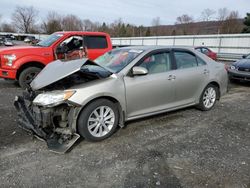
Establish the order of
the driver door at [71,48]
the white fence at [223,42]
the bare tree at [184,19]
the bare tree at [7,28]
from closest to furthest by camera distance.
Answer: the driver door at [71,48]
the white fence at [223,42]
the bare tree at [184,19]
the bare tree at [7,28]

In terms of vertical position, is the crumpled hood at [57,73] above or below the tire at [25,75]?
above

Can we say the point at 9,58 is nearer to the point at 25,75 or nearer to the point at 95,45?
the point at 25,75

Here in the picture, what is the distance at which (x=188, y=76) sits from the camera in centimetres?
523

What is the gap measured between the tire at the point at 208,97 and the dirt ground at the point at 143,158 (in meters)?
0.64

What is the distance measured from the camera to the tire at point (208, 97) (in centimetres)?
573

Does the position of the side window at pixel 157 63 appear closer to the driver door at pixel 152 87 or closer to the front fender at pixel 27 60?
the driver door at pixel 152 87

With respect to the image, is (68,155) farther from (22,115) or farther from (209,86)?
(209,86)

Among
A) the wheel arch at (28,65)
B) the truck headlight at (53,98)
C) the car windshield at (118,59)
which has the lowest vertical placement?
the wheel arch at (28,65)

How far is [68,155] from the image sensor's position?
11.9 feet

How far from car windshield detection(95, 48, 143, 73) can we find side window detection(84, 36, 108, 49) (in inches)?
133

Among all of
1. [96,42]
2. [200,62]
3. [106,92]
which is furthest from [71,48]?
[106,92]

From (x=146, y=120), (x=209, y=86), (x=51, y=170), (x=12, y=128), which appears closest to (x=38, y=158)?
(x=51, y=170)

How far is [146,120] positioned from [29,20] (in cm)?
10934

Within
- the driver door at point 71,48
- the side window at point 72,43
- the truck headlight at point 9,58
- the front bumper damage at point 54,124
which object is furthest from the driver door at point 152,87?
the truck headlight at point 9,58
